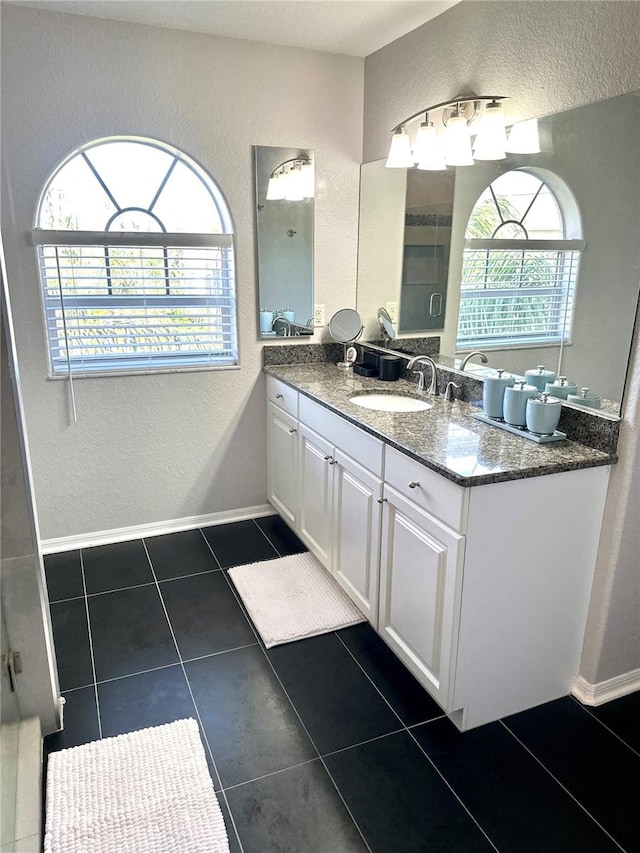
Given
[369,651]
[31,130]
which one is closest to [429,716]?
[369,651]

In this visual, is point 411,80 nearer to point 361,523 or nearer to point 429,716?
point 361,523

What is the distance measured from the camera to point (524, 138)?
215 centimetres

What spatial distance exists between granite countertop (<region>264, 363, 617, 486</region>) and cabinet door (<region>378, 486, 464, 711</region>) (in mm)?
192

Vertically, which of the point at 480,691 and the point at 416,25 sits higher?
the point at 416,25

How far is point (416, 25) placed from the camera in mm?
2613

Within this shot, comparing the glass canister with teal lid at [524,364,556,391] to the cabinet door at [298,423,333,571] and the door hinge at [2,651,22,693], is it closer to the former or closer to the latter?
the cabinet door at [298,423,333,571]

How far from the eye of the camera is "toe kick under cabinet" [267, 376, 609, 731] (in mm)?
1756

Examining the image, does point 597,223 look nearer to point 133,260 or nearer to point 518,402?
point 518,402

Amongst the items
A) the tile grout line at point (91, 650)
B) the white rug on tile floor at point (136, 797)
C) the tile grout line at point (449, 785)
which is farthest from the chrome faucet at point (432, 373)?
the tile grout line at point (91, 650)

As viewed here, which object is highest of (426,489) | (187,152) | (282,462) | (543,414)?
(187,152)

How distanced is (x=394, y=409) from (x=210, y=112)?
1678 mm

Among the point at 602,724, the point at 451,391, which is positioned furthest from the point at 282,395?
the point at 602,724

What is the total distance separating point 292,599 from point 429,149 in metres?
2.08

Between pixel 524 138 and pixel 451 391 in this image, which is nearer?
pixel 524 138
